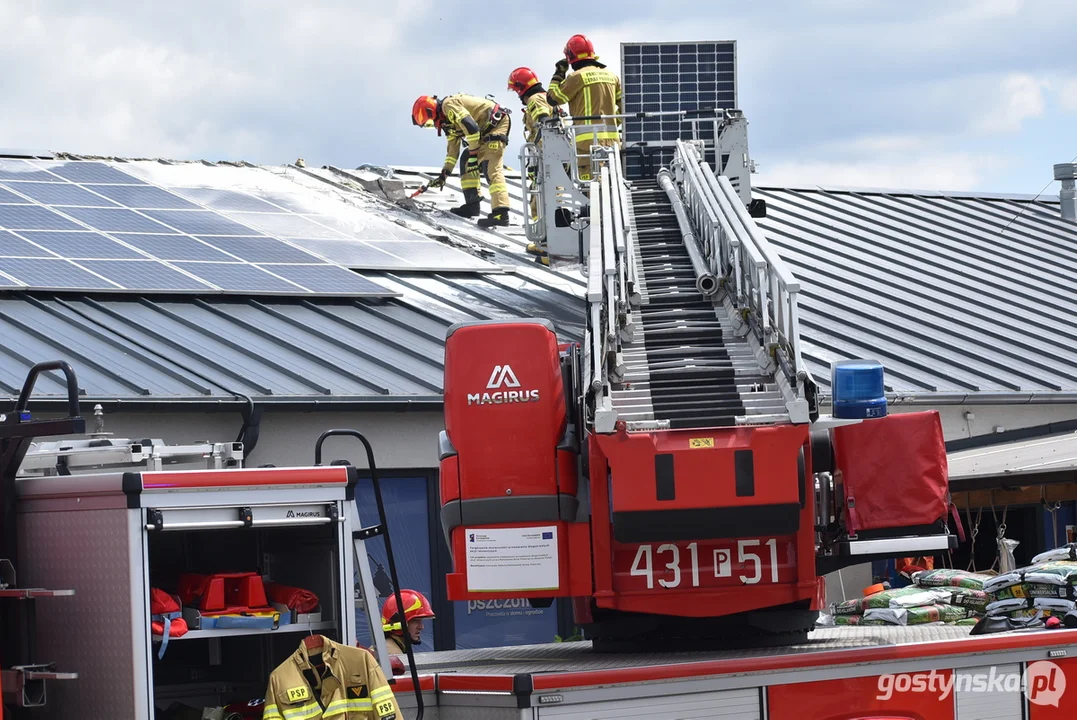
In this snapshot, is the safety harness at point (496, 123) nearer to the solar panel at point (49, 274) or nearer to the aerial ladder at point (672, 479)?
the solar panel at point (49, 274)

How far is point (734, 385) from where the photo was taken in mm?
9500

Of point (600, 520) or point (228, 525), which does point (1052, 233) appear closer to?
point (600, 520)

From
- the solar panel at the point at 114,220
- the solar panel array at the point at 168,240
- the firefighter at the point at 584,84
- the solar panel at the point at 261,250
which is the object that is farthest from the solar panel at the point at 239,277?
the firefighter at the point at 584,84

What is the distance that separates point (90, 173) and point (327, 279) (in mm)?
5092

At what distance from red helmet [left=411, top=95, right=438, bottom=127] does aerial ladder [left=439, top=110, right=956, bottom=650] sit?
1486 centimetres

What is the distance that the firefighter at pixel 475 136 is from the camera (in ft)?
75.2

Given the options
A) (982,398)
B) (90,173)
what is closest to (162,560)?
(982,398)

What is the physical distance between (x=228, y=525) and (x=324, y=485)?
535 mm

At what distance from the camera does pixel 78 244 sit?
16484 mm

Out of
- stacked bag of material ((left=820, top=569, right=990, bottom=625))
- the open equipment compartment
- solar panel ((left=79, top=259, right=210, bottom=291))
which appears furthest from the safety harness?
the open equipment compartment

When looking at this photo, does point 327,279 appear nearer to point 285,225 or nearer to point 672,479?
point 285,225

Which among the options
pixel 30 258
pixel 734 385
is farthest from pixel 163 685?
pixel 30 258

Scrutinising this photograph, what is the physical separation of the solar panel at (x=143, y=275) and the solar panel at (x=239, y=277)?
226mm

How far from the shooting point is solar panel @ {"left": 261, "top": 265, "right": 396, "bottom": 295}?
54.7 ft
